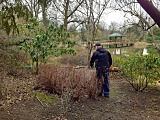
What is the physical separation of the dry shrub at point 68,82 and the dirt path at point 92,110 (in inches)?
10.5

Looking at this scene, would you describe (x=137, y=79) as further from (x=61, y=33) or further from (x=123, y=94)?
(x=61, y=33)

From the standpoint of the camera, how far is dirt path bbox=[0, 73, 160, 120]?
16.1 feet

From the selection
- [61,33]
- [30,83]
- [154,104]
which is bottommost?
[154,104]

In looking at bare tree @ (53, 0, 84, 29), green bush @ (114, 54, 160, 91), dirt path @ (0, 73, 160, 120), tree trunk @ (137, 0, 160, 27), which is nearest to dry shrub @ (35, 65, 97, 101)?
dirt path @ (0, 73, 160, 120)

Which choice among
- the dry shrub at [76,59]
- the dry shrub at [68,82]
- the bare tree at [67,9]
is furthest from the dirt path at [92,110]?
the bare tree at [67,9]

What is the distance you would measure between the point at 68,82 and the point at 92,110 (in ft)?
3.50

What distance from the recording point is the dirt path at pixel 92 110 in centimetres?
490

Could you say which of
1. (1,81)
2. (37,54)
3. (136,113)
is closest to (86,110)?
(136,113)

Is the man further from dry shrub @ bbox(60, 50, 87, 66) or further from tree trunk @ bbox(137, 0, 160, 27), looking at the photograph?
dry shrub @ bbox(60, 50, 87, 66)

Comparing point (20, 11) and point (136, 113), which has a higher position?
point (20, 11)

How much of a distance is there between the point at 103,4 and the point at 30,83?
33.1ft

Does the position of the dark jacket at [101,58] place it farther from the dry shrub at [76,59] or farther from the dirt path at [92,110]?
the dry shrub at [76,59]

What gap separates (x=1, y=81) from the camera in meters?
5.53

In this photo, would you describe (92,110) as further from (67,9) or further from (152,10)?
(67,9)
